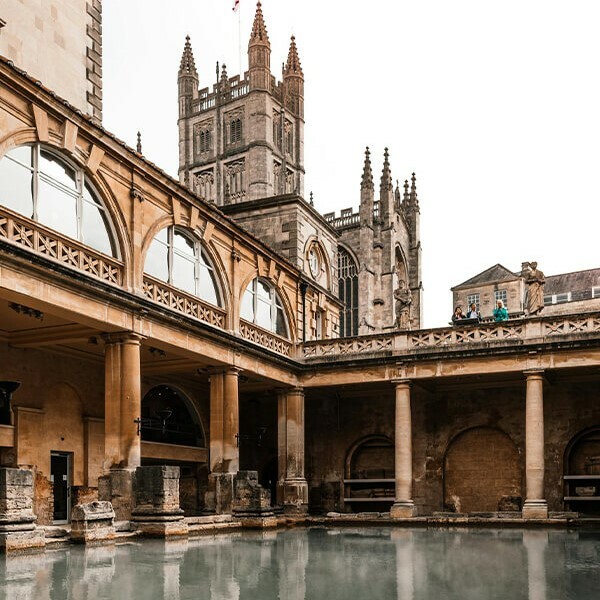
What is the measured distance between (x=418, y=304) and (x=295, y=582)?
68.8 metres

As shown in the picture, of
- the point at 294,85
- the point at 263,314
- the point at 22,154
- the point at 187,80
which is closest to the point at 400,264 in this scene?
the point at 294,85

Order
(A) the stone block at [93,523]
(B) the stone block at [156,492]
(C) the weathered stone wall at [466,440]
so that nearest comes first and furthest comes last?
(A) the stone block at [93,523] < (B) the stone block at [156,492] < (C) the weathered stone wall at [466,440]

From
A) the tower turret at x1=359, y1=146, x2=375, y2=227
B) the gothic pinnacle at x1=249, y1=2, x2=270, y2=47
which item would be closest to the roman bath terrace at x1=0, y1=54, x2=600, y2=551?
the tower turret at x1=359, y1=146, x2=375, y2=227

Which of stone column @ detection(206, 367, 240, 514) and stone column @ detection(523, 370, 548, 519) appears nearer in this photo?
stone column @ detection(206, 367, 240, 514)

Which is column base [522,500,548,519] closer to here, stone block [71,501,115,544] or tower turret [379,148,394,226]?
stone block [71,501,115,544]

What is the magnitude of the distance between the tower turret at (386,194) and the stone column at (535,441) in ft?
152

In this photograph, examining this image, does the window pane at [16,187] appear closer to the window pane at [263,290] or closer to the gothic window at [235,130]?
the window pane at [263,290]

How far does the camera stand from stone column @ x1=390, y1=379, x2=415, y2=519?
96.5 ft

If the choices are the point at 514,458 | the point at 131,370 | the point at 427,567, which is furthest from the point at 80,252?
the point at 514,458

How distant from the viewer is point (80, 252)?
20062 millimetres

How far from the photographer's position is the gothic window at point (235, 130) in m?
82.9

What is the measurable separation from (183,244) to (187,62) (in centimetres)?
6989

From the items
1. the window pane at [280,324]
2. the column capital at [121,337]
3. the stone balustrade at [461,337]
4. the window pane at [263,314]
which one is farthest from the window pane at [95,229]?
the stone balustrade at [461,337]

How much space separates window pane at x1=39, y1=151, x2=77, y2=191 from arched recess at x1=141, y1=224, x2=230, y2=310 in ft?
10.0
